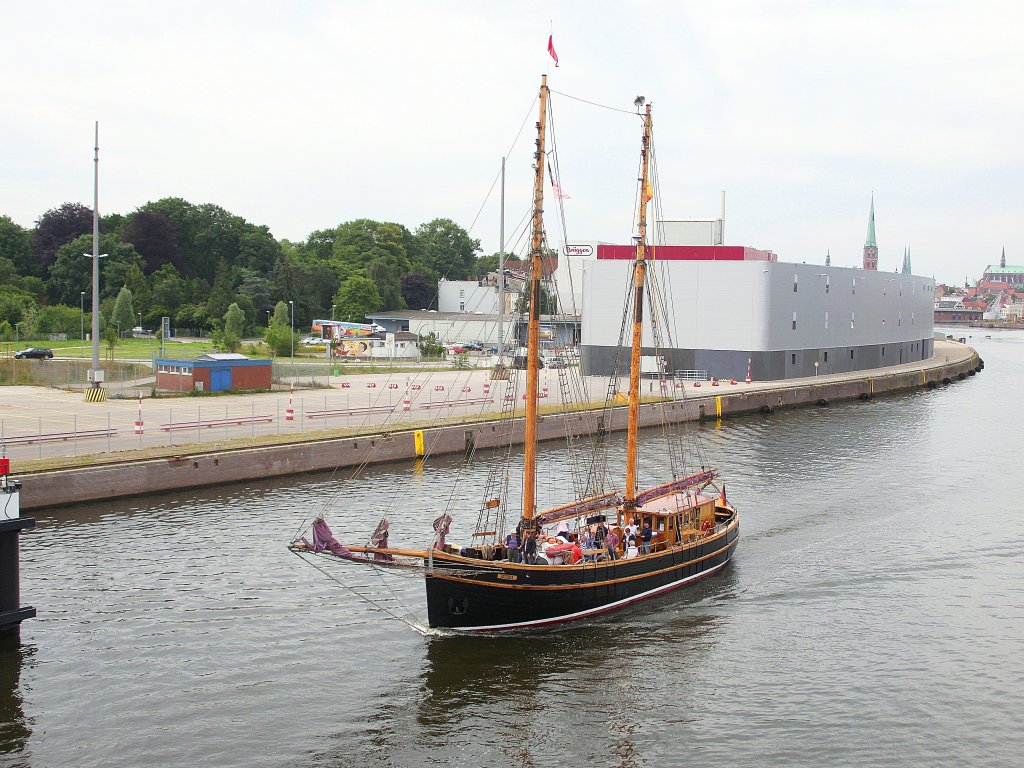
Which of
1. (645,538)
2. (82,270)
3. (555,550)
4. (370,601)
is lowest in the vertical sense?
(370,601)

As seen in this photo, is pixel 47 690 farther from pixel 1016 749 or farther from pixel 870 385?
pixel 870 385

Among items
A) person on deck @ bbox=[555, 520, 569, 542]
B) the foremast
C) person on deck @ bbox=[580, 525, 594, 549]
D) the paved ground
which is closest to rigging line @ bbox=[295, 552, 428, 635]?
the foremast

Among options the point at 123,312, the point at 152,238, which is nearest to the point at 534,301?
the point at 123,312

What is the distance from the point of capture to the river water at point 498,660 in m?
20.5

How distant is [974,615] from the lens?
28734 millimetres

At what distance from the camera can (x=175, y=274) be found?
13200 centimetres

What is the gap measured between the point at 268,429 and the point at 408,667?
2885cm

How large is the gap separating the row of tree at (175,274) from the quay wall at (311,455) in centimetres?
5199

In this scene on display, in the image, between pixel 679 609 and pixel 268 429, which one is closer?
pixel 679 609

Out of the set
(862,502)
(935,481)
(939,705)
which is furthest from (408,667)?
(935,481)

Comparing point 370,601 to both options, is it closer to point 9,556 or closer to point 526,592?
point 526,592

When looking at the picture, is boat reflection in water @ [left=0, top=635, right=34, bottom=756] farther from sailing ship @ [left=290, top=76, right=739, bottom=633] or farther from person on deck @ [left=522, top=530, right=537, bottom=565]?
person on deck @ [left=522, top=530, right=537, bottom=565]

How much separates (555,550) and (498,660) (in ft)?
13.7

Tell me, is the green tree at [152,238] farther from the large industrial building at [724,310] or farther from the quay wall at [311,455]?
the quay wall at [311,455]
